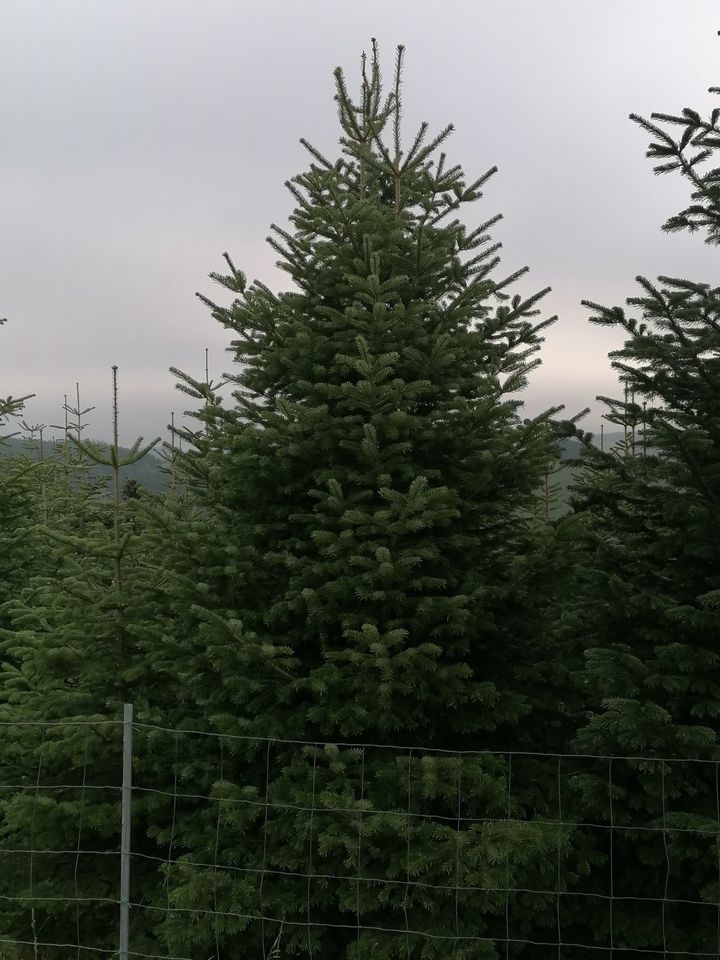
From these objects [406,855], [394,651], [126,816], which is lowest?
[406,855]

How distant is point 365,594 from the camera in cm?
539

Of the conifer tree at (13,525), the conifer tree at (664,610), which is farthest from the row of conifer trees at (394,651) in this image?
the conifer tree at (13,525)

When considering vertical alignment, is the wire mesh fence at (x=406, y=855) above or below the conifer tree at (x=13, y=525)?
below

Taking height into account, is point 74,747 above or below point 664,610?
below

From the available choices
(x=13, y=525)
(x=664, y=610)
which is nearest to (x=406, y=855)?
(x=664, y=610)

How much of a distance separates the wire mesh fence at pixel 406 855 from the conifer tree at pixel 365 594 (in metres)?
0.02

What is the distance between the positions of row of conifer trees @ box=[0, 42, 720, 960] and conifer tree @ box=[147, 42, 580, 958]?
0.03 metres

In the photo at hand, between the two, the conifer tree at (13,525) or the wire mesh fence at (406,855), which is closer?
the wire mesh fence at (406,855)

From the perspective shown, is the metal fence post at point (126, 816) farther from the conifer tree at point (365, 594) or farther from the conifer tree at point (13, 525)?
the conifer tree at point (13, 525)

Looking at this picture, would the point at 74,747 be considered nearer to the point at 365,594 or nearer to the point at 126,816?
the point at 126,816

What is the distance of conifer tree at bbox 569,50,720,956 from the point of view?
16.5 feet

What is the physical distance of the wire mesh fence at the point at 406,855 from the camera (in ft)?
16.3

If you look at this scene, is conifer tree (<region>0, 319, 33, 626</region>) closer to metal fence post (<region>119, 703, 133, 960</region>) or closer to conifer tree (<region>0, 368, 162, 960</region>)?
conifer tree (<region>0, 368, 162, 960</region>)

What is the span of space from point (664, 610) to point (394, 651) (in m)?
1.80
